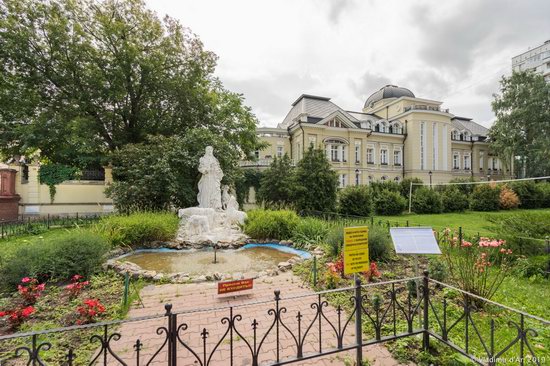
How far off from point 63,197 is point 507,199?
3482 cm

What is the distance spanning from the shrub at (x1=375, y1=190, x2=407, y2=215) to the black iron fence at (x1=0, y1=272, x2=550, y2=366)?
51.6 ft

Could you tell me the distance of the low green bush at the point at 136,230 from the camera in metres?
8.56

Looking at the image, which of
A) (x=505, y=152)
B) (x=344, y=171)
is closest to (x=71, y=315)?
(x=344, y=171)

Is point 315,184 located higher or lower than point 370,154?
lower

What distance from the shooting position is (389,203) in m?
19.7

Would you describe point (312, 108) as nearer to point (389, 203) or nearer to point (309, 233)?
point (389, 203)

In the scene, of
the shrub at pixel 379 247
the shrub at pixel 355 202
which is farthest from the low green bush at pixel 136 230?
the shrub at pixel 355 202

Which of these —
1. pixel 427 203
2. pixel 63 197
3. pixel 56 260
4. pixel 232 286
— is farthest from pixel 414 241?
pixel 63 197

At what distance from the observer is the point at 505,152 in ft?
100

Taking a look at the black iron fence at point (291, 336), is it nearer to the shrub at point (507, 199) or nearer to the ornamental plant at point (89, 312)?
the ornamental plant at point (89, 312)

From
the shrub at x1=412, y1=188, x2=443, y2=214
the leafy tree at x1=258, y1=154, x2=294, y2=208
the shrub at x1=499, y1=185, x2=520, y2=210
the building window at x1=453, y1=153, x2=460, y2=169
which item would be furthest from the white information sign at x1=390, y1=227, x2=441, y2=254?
the building window at x1=453, y1=153, x2=460, y2=169

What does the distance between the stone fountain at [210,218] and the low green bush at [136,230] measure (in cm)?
68

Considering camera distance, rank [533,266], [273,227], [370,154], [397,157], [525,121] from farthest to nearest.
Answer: [397,157] < [370,154] < [525,121] < [273,227] < [533,266]

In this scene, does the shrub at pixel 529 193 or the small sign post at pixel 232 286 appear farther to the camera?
the shrub at pixel 529 193
